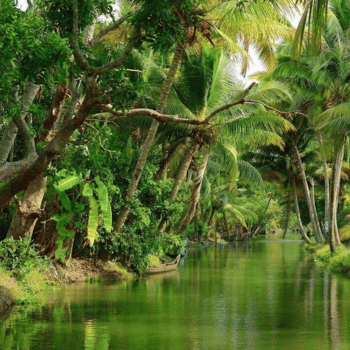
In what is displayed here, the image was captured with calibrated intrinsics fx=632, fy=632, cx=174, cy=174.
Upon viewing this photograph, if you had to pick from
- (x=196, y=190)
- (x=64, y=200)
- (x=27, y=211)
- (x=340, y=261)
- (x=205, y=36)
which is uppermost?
(x=205, y=36)

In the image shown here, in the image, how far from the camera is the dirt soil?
1795 centimetres

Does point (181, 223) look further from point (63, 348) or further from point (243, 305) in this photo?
point (63, 348)

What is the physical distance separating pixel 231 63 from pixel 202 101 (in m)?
2.14

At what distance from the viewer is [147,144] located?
63.0 ft

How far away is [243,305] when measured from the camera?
559 inches

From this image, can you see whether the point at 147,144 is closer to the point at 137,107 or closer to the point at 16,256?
the point at 137,107

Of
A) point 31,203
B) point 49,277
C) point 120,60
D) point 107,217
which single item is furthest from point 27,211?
point 120,60

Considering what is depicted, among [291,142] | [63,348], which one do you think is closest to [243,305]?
[63,348]

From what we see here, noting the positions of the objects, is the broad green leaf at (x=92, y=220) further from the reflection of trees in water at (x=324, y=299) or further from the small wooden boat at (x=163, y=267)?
the small wooden boat at (x=163, y=267)

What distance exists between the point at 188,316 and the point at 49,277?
6.01 metres

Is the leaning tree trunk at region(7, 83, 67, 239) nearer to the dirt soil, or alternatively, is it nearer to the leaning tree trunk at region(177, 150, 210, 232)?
the dirt soil

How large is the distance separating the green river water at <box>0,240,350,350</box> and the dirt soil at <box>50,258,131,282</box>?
0.63 meters

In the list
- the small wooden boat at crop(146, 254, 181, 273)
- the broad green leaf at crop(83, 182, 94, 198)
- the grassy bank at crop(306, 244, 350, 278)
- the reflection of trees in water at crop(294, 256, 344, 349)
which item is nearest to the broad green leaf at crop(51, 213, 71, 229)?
the broad green leaf at crop(83, 182, 94, 198)

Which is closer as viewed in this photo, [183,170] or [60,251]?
[60,251]
